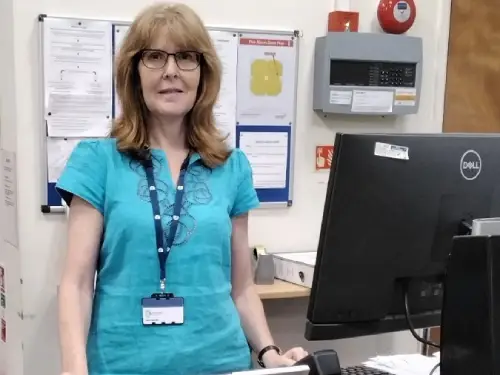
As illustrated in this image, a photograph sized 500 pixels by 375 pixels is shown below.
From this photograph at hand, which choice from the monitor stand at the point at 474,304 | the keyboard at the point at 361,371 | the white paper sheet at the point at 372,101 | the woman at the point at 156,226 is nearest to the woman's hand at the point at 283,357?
the woman at the point at 156,226

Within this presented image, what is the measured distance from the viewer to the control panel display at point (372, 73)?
278cm

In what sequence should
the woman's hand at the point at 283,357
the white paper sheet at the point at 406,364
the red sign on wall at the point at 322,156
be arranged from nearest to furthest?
the woman's hand at the point at 283,357, the white paper sheet at the point at 406,364, the red sign on wall at the point at 322,156

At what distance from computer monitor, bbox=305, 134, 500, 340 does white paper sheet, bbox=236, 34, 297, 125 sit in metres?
1.63

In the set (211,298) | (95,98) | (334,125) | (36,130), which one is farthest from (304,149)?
(211,298)

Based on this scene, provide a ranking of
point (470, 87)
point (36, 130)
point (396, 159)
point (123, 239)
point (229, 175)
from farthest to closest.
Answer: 1. point (470, 87)
2. point (36, 130)
3. point (229, 175)
4. point (123, 239)
5. point (396, 159)

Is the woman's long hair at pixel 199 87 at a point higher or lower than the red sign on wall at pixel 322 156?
higher

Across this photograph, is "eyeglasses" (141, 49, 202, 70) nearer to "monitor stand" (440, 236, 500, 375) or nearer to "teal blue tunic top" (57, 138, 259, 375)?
"teal blue tunic top" (57, 138, 259, 375)

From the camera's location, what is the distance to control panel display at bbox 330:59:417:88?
278 cm

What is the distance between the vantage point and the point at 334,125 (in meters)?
2.94

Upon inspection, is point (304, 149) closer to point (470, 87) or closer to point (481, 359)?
point (470, 87)

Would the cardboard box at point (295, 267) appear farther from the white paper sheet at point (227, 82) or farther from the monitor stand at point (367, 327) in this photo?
the monitor stand at point (367, 327)

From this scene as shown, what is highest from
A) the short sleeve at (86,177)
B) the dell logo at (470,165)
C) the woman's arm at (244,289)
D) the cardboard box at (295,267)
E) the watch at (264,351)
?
the dell logo at (470,165)

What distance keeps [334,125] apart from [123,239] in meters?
1.58

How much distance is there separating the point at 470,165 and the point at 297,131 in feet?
5.61
